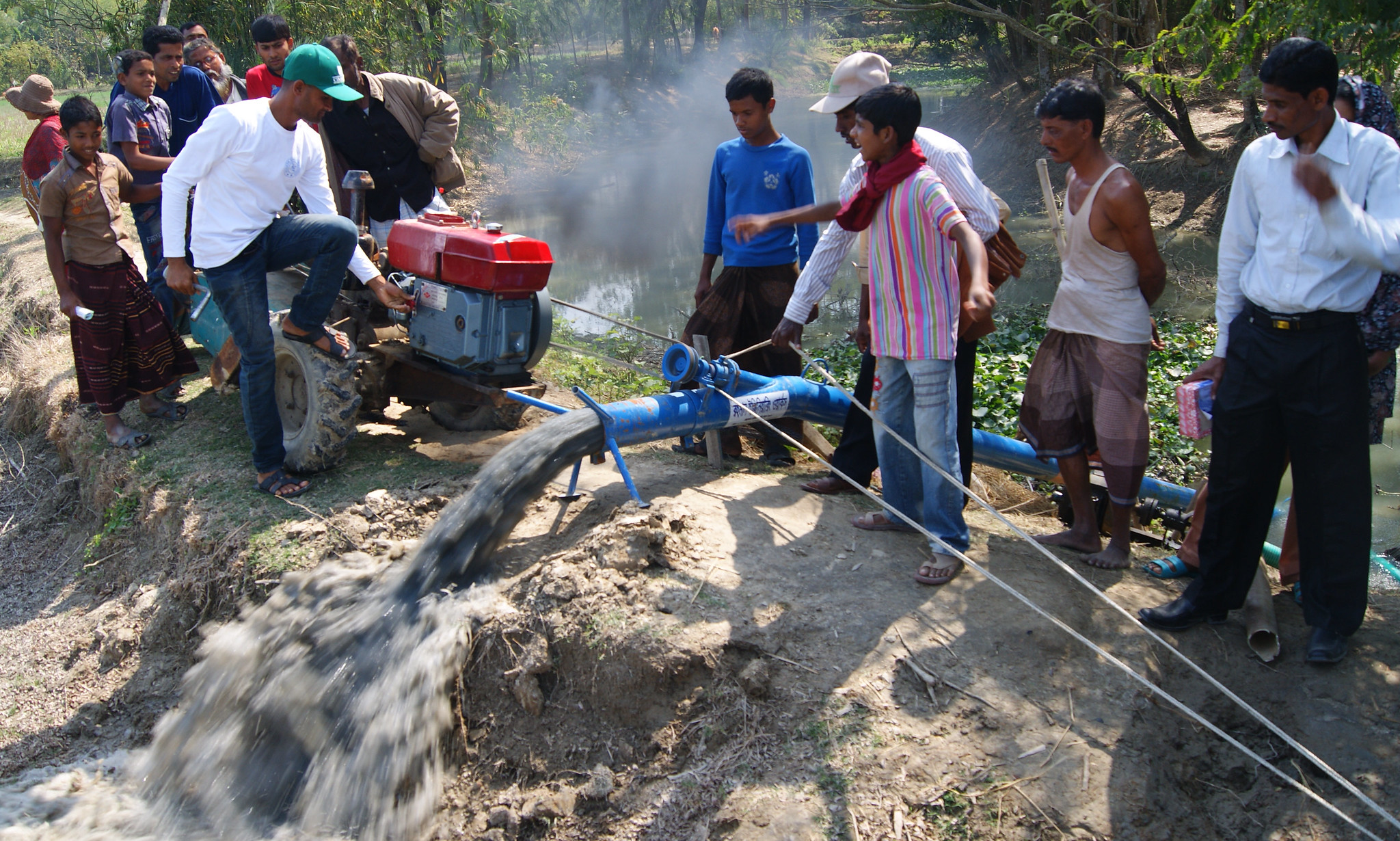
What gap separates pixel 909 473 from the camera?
3971 millimetres

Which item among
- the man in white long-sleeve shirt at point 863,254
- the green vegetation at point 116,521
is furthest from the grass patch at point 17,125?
the man in white long-sleeve shirt at point 863,254

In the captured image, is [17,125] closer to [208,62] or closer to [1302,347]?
[208,62]

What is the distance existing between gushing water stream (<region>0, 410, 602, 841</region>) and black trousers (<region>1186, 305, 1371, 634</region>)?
2.57 metres

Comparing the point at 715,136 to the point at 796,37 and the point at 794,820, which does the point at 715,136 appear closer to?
the point at 796,37

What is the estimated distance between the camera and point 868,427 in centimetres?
455

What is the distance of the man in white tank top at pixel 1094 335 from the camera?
3.57 m

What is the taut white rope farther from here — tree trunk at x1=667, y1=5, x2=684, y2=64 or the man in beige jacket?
tree trunk at x1=667, y1=5, x2=684, y2=64

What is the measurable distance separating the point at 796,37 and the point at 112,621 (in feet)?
122

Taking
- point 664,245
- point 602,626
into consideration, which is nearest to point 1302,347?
point 602,626

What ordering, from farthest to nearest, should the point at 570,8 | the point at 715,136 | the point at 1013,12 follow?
the point at 570,8, the point at 715,136, the point at 1013,12

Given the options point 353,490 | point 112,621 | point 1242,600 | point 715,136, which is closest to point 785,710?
point 1242,600

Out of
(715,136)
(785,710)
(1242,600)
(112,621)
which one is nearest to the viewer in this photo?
(785,710)

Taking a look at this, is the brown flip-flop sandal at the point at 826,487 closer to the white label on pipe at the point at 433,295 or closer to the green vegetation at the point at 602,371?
the green vegetation at the point at 602,371

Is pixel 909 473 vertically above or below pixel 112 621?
above
